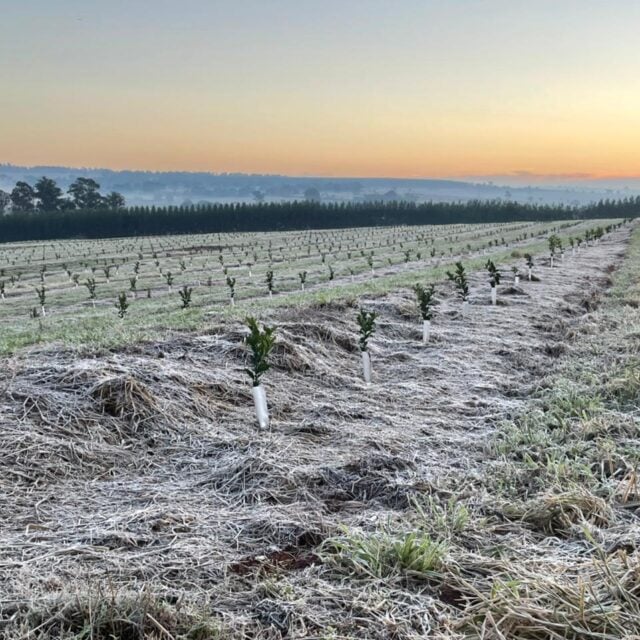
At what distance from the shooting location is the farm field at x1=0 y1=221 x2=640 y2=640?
2.89m

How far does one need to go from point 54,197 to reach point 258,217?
43.4 metres

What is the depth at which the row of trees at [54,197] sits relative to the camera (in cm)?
12100

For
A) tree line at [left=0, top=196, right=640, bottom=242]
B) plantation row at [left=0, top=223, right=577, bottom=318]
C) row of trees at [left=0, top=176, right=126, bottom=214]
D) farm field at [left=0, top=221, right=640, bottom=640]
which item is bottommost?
plantation row at [left=0, top=223, right=577, bottom=318]

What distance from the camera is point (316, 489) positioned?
4566 mm

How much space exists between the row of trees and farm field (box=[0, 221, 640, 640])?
402 ft

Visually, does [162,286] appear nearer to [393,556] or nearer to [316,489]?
[316,489]

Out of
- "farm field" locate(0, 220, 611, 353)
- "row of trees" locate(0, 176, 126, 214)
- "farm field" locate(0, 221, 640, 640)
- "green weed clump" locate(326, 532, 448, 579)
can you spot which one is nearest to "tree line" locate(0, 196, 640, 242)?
"row of trees" locate(0, 176, 126, 214)

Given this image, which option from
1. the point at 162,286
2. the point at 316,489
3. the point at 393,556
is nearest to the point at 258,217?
the point at 162,286

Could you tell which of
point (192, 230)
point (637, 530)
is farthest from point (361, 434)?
point (192, 230)

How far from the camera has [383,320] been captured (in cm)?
1165

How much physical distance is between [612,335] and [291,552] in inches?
337

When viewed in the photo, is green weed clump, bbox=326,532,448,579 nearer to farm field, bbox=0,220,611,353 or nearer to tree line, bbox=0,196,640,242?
farm field, bbox=0,220,611,353

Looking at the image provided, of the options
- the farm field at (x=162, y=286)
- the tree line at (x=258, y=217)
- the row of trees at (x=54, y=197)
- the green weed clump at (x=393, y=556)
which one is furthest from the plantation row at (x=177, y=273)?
the row of trees at (x=54, y=197)

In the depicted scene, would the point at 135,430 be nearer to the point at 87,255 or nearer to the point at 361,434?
the point at 361,434
